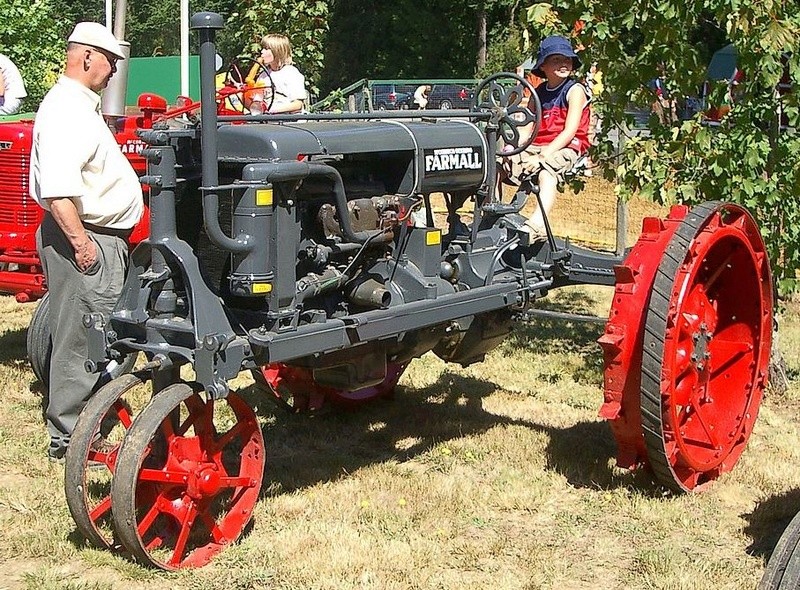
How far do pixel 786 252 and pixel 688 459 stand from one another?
6.59 ft

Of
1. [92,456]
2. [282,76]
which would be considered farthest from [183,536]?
[282,76]

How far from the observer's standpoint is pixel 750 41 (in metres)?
5.51

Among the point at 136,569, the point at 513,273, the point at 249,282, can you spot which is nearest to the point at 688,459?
the point at 513,273

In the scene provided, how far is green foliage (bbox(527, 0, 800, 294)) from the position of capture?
218 inches

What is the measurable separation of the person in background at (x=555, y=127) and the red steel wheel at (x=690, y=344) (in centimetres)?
119

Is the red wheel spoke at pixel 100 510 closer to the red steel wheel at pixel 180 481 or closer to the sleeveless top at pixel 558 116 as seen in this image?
the red steel wheel at pixel 180 481

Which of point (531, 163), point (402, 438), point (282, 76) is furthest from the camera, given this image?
point (282, 76)

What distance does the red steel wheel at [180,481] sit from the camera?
3648 millimetres

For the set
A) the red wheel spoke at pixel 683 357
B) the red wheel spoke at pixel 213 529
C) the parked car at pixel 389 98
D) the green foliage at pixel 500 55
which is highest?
the green foliage at pixel 500 55

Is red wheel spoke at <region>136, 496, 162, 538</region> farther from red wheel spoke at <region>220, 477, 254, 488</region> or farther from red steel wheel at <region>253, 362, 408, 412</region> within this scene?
red steel wheel at <region>253, 362, 408, 412</region>

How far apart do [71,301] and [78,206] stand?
474mm

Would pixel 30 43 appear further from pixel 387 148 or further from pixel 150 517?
pixel 150 517

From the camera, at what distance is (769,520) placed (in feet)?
14.6

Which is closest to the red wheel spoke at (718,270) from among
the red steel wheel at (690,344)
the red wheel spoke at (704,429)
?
the red steel wheel at (690,344)
